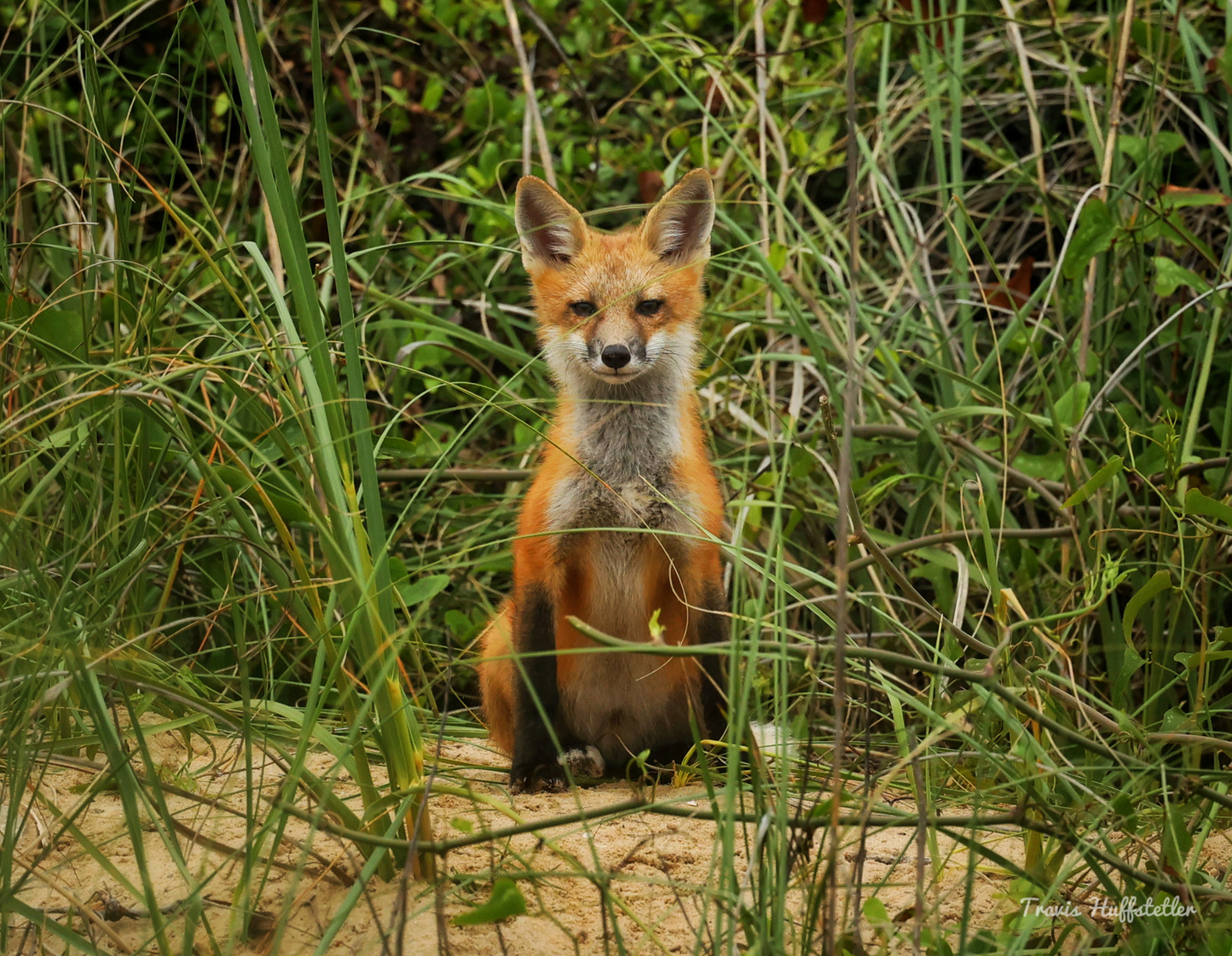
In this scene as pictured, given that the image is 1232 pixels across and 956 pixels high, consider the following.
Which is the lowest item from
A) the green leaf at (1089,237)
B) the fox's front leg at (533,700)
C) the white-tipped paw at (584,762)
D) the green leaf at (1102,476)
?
the white-tipped paw at (584,762)

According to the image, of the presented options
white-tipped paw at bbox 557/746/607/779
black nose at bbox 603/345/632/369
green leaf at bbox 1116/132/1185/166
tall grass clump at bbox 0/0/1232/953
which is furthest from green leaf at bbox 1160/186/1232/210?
white-tipped paw at bbox 557/746/607/779

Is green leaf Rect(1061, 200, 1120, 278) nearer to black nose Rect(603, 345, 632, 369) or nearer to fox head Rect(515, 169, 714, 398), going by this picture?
fox head Rect(515, 169, 714, 398)

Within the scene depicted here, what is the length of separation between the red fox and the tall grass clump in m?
0.21

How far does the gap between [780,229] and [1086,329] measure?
129 centimetres

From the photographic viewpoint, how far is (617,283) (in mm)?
3568

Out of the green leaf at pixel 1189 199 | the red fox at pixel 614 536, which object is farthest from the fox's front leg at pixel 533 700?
the green leaf at pixel 1189 199

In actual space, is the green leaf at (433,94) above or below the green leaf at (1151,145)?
above

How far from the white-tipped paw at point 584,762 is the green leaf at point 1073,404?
1.79m

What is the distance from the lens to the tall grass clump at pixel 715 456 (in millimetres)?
2010

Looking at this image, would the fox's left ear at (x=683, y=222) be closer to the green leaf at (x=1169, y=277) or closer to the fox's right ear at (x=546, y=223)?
the fox's right ear at (x=546, y=223)

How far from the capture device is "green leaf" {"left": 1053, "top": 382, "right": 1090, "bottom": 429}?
139 inches

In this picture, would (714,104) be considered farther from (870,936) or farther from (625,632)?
(870,936)

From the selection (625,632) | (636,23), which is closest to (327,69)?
(636,23)

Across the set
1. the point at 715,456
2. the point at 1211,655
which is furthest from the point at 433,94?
the point at 1211,655
